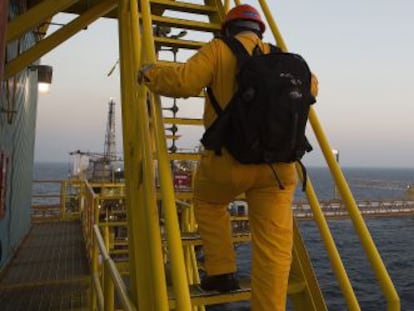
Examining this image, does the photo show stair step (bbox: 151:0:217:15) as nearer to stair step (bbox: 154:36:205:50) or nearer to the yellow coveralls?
stair step (bbox: 154:36:205:50)

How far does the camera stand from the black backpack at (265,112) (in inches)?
89.4

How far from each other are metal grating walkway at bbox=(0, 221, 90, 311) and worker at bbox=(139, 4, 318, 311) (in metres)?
4.53

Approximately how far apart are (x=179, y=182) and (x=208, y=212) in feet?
53.2

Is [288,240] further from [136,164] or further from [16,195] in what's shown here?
[16,195]

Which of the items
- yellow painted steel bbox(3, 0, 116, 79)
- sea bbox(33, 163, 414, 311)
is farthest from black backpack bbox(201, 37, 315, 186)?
sea bbox(33, 163, 414, 311)

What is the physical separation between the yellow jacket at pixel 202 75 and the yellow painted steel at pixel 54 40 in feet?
10.7

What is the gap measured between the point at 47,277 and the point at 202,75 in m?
6.54

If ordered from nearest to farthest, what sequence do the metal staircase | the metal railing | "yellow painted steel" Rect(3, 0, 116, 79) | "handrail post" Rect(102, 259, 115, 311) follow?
the metal staircase → "handrail post" Rect(102, 259, 115, 311) → "yellow painted steel" Rect(3, 0, 116, 79) → the metal railing

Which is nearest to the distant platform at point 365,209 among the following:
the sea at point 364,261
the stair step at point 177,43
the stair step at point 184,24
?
the sea at point 364,261

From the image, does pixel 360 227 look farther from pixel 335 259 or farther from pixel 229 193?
pixel 229 193

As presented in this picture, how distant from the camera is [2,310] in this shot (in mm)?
6078

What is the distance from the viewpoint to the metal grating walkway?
21.0 ft

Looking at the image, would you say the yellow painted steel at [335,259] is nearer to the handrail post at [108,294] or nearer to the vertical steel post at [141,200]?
the vertical steel post at [141,200]

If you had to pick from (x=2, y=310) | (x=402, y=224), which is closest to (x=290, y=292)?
(x=2, y=310)
